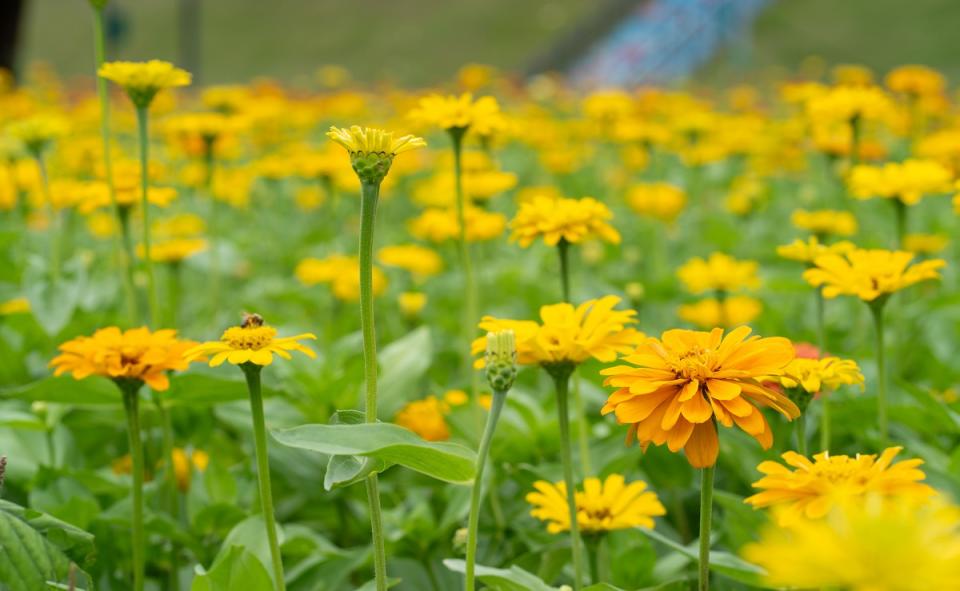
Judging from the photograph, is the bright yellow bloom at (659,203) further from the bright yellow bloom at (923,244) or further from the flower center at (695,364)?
the flower center at (695,364)

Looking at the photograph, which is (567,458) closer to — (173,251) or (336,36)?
(173,251)

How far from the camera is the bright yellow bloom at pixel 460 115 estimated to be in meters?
1.12

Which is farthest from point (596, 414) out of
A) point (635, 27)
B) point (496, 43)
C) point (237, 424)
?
point (496, 43)

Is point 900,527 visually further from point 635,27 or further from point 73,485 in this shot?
point 635,27

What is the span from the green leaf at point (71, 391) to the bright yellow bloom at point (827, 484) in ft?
2.37

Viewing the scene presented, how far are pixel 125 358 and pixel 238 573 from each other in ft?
0.68

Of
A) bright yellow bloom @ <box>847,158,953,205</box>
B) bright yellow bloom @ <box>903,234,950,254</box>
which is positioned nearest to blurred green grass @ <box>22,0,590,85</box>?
bright yellow bloom @ <box>903,234,950,254</box>

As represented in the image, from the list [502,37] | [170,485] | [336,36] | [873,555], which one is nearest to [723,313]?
[170,485]

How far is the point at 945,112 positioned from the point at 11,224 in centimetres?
248

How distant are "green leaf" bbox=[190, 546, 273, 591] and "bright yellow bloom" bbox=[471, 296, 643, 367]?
240 millimetres

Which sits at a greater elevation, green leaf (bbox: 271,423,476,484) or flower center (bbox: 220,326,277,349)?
flower center (bbox: 220,326,277,349)

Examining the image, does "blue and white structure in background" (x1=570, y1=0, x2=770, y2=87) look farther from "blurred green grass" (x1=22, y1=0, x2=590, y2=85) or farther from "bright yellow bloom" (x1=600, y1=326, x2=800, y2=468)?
"bright yellow bloom" (x1=600, y1=326, x2=800, y2=468)

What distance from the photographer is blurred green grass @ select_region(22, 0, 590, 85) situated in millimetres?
11398

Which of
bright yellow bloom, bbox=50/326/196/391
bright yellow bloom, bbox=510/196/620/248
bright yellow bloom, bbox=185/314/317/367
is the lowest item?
bright yellow bloom, bbox=50/326/196/391
